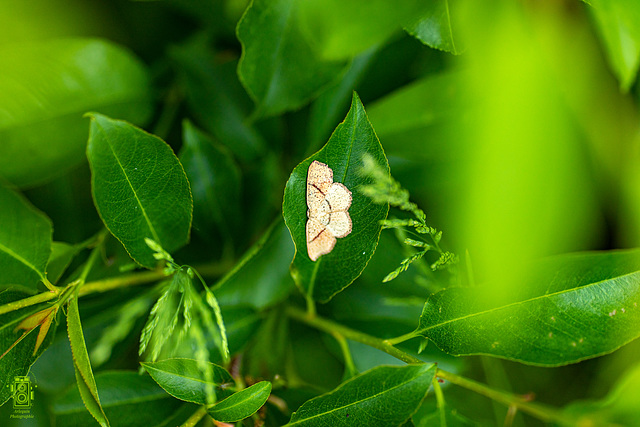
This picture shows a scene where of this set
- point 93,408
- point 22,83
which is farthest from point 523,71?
point 22,83

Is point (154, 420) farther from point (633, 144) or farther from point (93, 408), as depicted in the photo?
point (633, 144)

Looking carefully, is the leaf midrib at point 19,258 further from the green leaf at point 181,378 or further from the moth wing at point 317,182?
the moth wing at point 317,182

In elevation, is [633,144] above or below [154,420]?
above

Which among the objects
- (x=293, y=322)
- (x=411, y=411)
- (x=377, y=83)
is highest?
(x=377, y=83)

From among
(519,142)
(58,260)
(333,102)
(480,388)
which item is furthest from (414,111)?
(58,260)

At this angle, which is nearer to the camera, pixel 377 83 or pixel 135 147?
pixel 135 147

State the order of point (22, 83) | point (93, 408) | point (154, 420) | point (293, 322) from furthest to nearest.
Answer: point (293, 322)
point (22, 83)
point (154, 420)
point (93, 408)

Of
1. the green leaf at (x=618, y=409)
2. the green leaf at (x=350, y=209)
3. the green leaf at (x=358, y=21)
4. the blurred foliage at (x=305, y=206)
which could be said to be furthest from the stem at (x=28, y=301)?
the green leaf at (x=618, y=409)

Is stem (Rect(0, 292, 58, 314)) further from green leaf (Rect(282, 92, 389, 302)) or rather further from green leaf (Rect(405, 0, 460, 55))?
green leaf (Rect(405, 0, 460, 55))

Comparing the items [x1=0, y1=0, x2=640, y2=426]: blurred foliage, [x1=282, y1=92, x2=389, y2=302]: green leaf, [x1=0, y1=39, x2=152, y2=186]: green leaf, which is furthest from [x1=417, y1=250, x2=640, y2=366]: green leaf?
[x1=0, y1=39, x2=152, y2=186]: green leaf
